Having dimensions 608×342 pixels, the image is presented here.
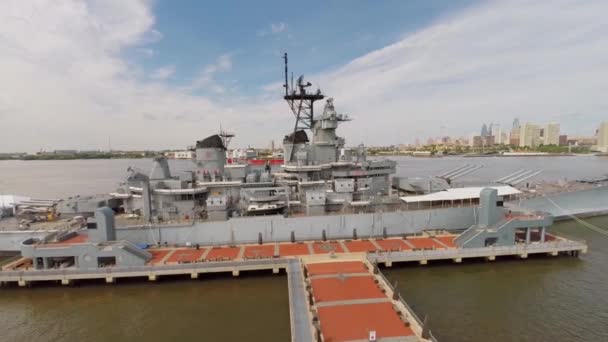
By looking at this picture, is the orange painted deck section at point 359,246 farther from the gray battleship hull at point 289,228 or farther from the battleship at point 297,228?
the gray battleship hull at point 289,228

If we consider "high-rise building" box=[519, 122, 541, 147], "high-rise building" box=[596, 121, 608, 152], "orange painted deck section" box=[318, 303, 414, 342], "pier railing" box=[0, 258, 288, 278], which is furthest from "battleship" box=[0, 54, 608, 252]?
"high-rise building" box=[519, 122, 541, 147]

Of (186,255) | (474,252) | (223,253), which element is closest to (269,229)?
(223,253)

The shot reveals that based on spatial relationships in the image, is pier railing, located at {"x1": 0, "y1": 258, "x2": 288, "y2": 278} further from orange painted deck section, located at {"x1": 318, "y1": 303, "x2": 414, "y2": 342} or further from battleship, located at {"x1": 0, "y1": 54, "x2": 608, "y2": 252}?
orange painted deck section, located at {"x1": 318, "y1": 303, "x2": 414, "y2": 342}

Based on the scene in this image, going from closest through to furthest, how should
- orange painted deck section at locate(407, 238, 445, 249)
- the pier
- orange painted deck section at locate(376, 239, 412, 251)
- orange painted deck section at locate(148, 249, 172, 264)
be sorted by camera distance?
the pier
orange painted deck section at locate(148, 249, 172, 264)
orange painted deck section at locate(376, 239, 412, 251)
orange painted deck section at locate(407, 238, 445, 249)

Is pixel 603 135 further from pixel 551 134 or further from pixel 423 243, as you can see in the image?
pixel 423 243

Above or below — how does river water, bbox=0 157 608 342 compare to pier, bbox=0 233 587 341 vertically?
below

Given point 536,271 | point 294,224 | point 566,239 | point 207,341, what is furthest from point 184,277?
point 566,239
